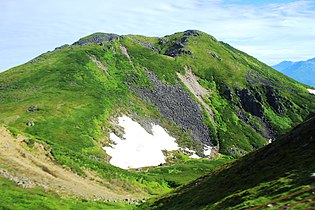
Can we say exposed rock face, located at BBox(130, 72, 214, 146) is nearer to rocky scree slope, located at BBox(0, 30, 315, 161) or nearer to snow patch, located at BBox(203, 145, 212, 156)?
rocky scree slope, located at BBox(0, 30, 315, 161)

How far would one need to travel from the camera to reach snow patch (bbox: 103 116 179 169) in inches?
4779

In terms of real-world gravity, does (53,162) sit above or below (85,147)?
below

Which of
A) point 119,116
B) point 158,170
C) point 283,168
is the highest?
point 119,116

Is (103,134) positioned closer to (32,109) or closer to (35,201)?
(32,109)

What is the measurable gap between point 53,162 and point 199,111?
12255cm

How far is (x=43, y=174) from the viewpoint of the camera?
65.2m

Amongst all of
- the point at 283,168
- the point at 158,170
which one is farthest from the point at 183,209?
the point at 158,170

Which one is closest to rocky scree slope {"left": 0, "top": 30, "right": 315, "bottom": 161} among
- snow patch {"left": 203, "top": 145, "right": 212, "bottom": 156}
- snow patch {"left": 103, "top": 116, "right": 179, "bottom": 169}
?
snow patch {"left": 203, "top": 145, "right": 212, "bottom": 156}

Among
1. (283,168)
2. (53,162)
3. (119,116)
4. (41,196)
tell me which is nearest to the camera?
(283,168)

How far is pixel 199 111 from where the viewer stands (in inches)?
7451

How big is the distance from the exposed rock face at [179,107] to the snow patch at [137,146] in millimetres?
19650

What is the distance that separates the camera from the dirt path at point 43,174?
59.9 metres

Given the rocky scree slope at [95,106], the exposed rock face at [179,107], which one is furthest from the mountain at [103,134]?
the exposed rock face at [179,107]

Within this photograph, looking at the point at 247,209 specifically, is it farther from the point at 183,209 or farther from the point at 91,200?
the point at 91,200
